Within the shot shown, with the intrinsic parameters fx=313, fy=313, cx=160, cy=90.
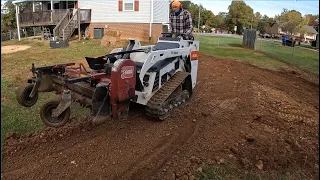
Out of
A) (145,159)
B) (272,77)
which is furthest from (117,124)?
(272,77)

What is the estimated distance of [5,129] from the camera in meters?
5.61

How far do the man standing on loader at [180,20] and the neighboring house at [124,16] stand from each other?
50.3ft

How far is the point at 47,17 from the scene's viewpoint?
28.0 metres

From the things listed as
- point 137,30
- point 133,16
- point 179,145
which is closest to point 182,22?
point 179,145

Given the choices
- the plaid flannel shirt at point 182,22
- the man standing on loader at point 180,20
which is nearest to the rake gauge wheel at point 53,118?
the man standing on loader at point 180,20

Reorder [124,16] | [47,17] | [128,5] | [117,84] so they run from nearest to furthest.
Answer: [117,84], [128,5], [124,16], [47,17]

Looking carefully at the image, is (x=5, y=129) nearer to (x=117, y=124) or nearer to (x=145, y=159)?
(x=117, y=124)

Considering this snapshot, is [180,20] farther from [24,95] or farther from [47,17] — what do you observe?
[47,17]

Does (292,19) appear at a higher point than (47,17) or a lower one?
lower

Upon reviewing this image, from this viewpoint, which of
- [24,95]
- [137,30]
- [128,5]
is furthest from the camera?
[137,30]

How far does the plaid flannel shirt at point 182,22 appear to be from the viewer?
7918 millimetres

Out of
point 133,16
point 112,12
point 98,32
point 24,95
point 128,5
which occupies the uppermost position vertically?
point 128,5

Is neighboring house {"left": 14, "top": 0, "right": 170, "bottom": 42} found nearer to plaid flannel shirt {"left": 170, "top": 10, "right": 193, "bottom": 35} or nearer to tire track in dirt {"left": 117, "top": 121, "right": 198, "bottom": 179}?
plaid flannel shirt {"left": 170, "top": 10, "right": 193, "bottom": 35}

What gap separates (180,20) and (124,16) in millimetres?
16834
